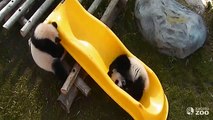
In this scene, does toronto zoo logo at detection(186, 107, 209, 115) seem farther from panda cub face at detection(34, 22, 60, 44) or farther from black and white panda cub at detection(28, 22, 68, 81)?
panda cub face at detection(34, 22, 60, 44)

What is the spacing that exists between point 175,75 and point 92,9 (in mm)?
1699

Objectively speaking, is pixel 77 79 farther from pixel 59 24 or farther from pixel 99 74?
pixel 59 24

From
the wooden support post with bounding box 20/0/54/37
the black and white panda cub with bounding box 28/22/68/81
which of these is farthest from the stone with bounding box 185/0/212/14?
the black and white panda cub with bounding box 28/22/68/81

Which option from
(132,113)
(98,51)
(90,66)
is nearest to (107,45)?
(98,51)

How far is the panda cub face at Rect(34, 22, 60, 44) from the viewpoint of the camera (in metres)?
5.95

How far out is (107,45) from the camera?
636cm

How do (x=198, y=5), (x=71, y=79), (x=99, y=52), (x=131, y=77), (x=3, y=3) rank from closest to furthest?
(x=71, y=79) → (x=131, y=77) → (x=99, y=52) → (x=3, y=3) → (x=198, y=5)

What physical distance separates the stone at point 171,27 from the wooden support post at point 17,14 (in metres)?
1.83

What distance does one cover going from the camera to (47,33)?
236 inches

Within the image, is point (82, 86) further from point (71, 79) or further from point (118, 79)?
point (118, 79)

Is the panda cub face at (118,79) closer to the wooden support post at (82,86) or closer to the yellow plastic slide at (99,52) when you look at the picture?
the yellow plastic slide at (99,52)

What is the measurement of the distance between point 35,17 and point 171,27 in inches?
84.5

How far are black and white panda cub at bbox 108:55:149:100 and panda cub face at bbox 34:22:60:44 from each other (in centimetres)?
95

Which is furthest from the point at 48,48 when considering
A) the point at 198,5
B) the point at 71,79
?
the point at 198,5
